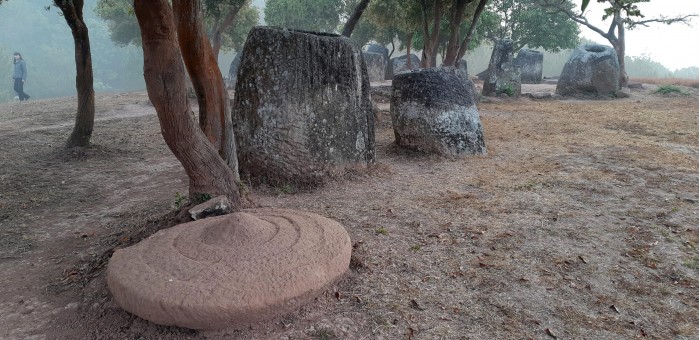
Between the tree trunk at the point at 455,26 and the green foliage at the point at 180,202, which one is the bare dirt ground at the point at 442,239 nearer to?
the green foliage at the point at 180,202

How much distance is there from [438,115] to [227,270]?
442cm

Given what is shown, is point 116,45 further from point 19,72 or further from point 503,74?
point 503,74

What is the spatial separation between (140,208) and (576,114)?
9818mm

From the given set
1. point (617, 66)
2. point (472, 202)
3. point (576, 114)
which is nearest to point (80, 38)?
point (472, 202)

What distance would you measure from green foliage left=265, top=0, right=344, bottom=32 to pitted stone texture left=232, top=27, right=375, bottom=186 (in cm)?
2181

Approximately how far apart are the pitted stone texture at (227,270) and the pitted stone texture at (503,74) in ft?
43.9

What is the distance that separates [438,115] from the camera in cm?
641

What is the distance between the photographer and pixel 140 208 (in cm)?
475

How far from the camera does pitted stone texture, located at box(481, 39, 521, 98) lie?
15227 millimetres

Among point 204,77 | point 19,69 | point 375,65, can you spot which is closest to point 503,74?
point 375,65

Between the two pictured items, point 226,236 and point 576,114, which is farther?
point 576,114

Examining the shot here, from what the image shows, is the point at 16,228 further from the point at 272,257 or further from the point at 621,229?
the point at 621,229

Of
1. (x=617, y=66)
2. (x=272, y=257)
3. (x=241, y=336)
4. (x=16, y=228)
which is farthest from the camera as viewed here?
(x=617, y=66)

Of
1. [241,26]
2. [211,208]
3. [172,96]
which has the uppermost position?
[241,26]
